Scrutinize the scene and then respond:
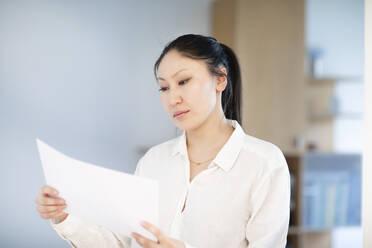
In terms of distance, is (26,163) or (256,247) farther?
(26,163)

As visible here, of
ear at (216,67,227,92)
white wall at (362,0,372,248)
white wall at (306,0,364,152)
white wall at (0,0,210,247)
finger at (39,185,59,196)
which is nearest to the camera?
white wall at (362,0,372,248)

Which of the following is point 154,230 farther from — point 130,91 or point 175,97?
point 130,91

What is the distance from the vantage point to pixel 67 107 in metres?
2.66

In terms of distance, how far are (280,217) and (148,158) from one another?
471mm

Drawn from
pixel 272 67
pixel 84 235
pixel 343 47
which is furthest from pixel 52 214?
pixel 343 47

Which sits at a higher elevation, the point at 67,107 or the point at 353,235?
the point at 67,107

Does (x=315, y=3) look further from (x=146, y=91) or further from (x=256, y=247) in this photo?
(x=256, y=247)

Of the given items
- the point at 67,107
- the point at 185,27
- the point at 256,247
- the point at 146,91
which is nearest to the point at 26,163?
the point at 67,107

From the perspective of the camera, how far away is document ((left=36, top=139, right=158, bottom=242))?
905 mm

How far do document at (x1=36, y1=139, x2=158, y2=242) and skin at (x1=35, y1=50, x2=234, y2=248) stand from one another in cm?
8

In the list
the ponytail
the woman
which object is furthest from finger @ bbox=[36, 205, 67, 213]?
the ponytail

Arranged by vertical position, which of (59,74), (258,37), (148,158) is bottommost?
(148,158)

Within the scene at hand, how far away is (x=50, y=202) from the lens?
42.4 inches

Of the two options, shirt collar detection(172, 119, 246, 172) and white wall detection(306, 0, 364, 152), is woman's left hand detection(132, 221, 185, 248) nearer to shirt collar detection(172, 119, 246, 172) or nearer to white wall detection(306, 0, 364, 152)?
shirt collar detection(172, 119, 246, 172)
